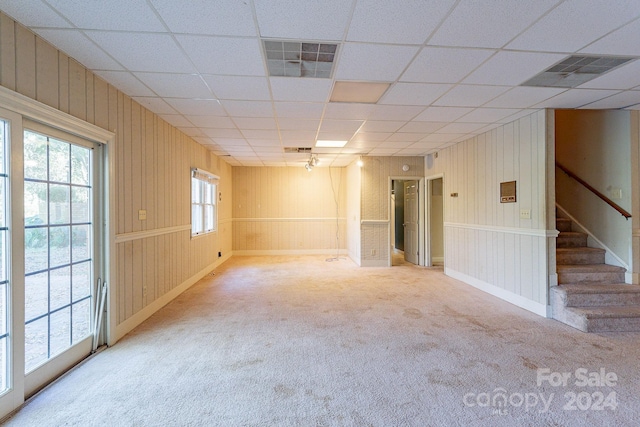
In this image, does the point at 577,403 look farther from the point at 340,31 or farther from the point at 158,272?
the point at 158,272

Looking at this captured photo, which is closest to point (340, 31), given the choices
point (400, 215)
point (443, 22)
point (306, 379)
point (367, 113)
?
point (443, 22)

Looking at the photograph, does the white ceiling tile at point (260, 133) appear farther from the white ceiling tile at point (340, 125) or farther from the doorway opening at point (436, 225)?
the doorway opening at point (436, 225)

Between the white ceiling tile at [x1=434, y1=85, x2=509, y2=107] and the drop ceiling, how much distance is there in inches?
0.8

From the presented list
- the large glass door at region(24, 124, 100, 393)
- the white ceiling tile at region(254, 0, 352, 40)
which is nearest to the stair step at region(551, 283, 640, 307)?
the white ceiling tile at region(254, 0, 352, 40)

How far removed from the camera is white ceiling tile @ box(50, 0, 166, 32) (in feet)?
5.63

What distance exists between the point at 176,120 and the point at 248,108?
1.20 meters

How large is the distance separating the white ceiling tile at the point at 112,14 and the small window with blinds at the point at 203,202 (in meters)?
3.20

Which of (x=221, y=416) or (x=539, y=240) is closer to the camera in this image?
(x=221, y=416)

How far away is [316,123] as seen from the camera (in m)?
4.03

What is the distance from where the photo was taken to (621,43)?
2.13 meters

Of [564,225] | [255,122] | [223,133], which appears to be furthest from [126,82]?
[564,225]

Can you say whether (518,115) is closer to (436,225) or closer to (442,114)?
(442,114)

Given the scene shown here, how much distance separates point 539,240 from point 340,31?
11.4 ft

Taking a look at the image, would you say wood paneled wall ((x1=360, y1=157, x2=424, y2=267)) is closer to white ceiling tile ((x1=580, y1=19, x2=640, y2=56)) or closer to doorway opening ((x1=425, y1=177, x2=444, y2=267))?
doorway opening ((x1=425, y1=177, x2=444, y2=267))
